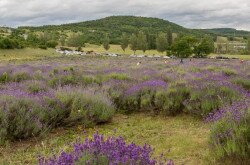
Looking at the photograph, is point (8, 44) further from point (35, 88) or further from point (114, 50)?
point (35, 88)

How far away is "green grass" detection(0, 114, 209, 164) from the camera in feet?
18.9

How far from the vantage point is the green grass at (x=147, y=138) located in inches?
226

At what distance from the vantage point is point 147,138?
22.6 ft

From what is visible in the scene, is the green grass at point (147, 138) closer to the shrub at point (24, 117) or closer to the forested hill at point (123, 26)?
the shrub at point (24, 117)

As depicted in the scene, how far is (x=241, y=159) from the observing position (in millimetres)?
4789

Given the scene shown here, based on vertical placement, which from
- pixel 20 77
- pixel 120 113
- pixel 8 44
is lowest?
pixel 120 113

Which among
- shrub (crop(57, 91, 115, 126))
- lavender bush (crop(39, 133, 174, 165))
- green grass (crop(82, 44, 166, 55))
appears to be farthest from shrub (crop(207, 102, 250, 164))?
green grass (crop(82, 44, 166, 55))

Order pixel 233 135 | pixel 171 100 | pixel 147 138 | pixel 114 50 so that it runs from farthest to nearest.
→ pixel 114 50 < pixel 171 100 < pixel 147 138 < pixel 233 135

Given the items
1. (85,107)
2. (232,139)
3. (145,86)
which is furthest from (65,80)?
(232,139)

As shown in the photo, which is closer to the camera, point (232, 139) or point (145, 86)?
point (232, 139)

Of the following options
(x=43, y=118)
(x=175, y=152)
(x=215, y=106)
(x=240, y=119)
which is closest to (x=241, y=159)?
(x=240, y=119)

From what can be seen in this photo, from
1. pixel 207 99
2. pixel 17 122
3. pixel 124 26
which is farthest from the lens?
pixel 124 26

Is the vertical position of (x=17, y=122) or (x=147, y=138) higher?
(x=17, y=122)

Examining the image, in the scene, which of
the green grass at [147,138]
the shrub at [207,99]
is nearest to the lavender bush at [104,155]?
the green grass at [147,138]
